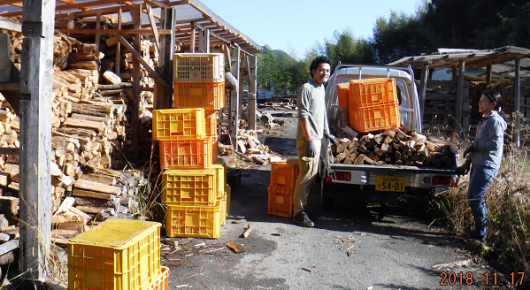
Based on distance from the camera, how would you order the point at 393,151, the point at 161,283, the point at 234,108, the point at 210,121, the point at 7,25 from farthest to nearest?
the point at 234,108 → the point at 210,121 → the point at 393,151 → the point at 161,283 → the point at 7,25

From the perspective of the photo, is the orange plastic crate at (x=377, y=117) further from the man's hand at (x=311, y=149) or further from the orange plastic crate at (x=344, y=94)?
the man's hand at (x=311, y=149)

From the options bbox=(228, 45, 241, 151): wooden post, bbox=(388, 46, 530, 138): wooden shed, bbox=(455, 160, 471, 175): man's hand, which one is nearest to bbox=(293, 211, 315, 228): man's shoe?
bbox=(455, 160, 471, 175): man's hand

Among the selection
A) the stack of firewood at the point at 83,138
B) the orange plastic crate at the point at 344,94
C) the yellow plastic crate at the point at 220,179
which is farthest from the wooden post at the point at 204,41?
the yellow plastic crate at the point at 220,179

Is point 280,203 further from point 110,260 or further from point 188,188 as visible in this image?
point 110,260

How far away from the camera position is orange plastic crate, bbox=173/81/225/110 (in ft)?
21.3

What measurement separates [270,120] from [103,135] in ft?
45.3

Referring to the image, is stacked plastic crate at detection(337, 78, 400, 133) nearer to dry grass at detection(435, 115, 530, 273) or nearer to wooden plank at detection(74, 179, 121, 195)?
dry grass at detection(435, 115, 530, 273)

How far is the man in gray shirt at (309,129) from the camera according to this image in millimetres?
5695

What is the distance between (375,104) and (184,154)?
298 centimetres

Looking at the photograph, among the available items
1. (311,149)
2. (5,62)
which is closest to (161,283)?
(5,62)

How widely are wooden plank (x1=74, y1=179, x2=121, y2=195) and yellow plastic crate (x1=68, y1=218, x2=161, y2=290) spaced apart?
1.97m

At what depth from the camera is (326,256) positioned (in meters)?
4.80

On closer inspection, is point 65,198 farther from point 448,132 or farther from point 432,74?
point 432,74

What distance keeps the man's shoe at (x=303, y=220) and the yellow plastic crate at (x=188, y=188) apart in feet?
4.28
